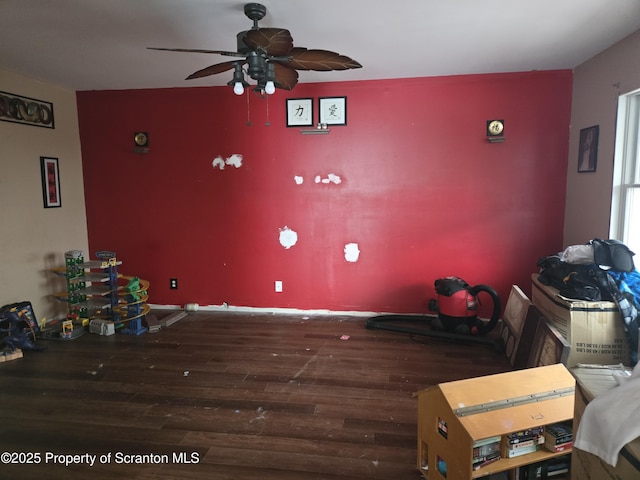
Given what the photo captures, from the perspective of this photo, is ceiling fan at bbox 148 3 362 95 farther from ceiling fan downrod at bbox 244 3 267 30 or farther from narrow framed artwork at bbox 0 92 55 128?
narrow framed artwork at bbox 0 92 55 128

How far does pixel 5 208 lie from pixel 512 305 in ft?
14.9

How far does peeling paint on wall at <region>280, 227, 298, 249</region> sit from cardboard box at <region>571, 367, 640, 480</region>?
2.96 meters

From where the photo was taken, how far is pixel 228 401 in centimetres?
261

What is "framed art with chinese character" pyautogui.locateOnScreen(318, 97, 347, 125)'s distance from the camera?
398 cm

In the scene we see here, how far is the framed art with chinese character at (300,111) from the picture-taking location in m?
4.03

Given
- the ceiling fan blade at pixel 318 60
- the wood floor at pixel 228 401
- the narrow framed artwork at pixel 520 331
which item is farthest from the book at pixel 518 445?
the ceiling fan blade at pixel 318 60

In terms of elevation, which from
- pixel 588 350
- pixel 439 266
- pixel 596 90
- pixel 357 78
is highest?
pixel 357 78

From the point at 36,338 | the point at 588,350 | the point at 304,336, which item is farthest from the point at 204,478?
the point at 36,338

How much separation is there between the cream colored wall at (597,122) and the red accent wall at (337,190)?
5.5 inches

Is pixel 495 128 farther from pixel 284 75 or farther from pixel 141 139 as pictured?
pixel 141 139

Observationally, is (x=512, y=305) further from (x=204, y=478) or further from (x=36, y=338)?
(x=36, y=338)

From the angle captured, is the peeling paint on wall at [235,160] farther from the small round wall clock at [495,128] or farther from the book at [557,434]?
the book at [557,434]

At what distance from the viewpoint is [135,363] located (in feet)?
10.4

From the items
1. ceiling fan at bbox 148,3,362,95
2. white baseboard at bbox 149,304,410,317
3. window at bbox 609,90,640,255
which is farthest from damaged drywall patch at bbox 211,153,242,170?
window at bbox 609,90,640,255
